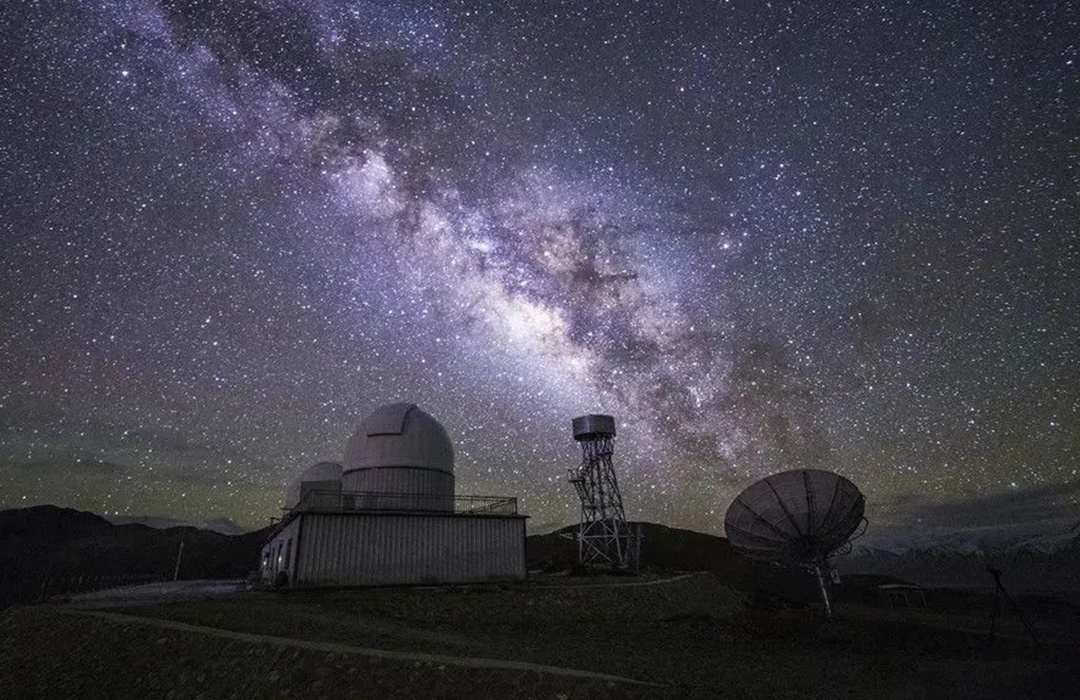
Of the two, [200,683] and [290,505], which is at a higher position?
[290,505]

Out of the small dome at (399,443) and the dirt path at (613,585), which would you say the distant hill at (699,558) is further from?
the small dome at (399,443)

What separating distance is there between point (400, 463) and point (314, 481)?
1364cm

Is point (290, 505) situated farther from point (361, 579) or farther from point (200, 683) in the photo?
point (200, 683)

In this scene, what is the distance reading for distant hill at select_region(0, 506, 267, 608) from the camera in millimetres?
72312

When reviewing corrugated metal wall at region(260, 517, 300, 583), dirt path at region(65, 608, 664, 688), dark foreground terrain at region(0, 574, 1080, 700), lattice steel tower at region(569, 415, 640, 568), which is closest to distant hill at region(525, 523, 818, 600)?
lattice steel tower at region(569, 415, 640, 568)

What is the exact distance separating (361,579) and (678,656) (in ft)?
45.9

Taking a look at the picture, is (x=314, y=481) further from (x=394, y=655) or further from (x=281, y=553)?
(x=394, y=655)

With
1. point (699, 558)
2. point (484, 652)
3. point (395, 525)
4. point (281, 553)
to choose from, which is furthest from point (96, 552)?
point (484, 652)

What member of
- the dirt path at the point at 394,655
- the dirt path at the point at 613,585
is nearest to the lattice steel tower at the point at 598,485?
the dirt path at the point at 613,585

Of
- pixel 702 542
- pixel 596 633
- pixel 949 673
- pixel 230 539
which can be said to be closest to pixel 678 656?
pixel 596 633

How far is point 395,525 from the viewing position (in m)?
24.8

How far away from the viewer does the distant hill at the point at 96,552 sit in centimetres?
7231

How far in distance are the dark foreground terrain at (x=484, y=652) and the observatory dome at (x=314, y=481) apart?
54.9ft

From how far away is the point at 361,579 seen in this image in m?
23.3
